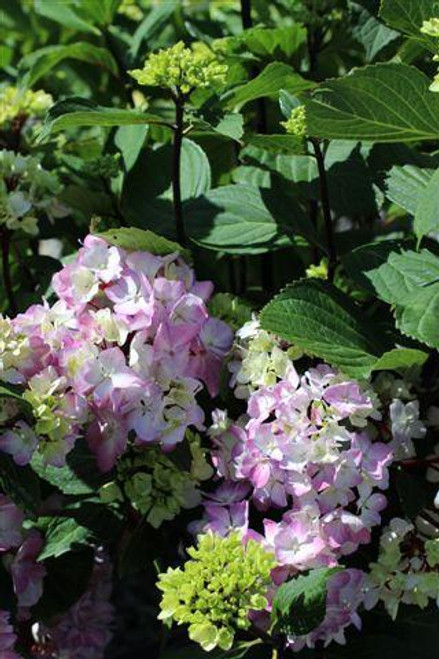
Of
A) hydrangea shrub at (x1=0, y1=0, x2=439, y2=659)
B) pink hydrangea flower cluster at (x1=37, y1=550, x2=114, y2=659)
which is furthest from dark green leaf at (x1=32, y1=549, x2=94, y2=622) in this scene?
pink hydrangea flower cluster at (x1=37, y1=550, x2=114, y2=659)

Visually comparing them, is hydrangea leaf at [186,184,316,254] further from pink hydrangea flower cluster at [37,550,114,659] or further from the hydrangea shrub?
pink hydrangea flower cluster at [37,550,114,659]

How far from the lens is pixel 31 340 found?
1295 mm

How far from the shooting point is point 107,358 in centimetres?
125

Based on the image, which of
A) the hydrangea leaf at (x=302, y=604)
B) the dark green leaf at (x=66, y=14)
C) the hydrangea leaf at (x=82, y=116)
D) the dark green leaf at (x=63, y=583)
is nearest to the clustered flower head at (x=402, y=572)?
the hydrangea leaf at (x=302, y=604)

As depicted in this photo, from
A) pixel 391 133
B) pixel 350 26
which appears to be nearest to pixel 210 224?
pixel 391 133

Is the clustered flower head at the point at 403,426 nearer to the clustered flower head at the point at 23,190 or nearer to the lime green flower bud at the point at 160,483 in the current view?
the lime green flower bud at the point at 160,483

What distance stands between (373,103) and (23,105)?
0.67 m

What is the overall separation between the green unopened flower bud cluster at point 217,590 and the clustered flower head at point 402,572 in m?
0.20

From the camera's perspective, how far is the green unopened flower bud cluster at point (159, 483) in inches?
53.8

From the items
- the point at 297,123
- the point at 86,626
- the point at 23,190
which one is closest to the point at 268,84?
the point at 297,123

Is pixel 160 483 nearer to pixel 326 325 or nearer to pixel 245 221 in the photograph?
pixel 326 325

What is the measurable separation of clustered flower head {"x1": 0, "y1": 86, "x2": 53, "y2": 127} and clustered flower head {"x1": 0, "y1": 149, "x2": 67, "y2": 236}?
0.13 m

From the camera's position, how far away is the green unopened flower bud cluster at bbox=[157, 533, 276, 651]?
115 cm

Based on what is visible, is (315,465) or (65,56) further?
(65,56)
